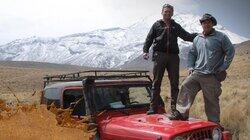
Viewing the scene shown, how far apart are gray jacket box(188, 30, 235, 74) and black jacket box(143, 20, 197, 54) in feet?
1.69

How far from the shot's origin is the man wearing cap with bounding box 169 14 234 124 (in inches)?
279

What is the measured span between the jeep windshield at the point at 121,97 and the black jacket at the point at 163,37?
2.19 feet

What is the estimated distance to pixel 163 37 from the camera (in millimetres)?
7605

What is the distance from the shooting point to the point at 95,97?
669 centimetres

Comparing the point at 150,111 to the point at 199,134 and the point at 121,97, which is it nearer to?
the point at 121,97

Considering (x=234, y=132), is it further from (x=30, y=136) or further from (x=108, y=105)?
(x=30, y=136)

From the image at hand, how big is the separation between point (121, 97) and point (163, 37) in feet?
4.04

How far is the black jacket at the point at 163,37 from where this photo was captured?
761cm

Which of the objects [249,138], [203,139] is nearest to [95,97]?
[203,139]

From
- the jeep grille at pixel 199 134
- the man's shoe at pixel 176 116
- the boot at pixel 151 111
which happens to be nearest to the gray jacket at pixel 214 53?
the boot at pixel 151 111

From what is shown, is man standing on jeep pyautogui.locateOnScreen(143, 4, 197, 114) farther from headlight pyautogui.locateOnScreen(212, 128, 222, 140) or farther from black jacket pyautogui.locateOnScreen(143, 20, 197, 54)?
headlight pyautogui.locateOnScreen(212, 128, 222, 140)

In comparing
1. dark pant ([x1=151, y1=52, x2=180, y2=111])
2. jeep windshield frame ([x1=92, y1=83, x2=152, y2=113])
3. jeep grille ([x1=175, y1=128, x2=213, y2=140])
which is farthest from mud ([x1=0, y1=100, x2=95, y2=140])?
dark pant ([x1=151, y1=52, x2=180, y2=111])

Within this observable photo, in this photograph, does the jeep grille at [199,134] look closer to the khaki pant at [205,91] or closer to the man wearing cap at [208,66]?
the man wearing cap at [208,66]

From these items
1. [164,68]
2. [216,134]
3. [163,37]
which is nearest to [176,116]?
[216,134]
